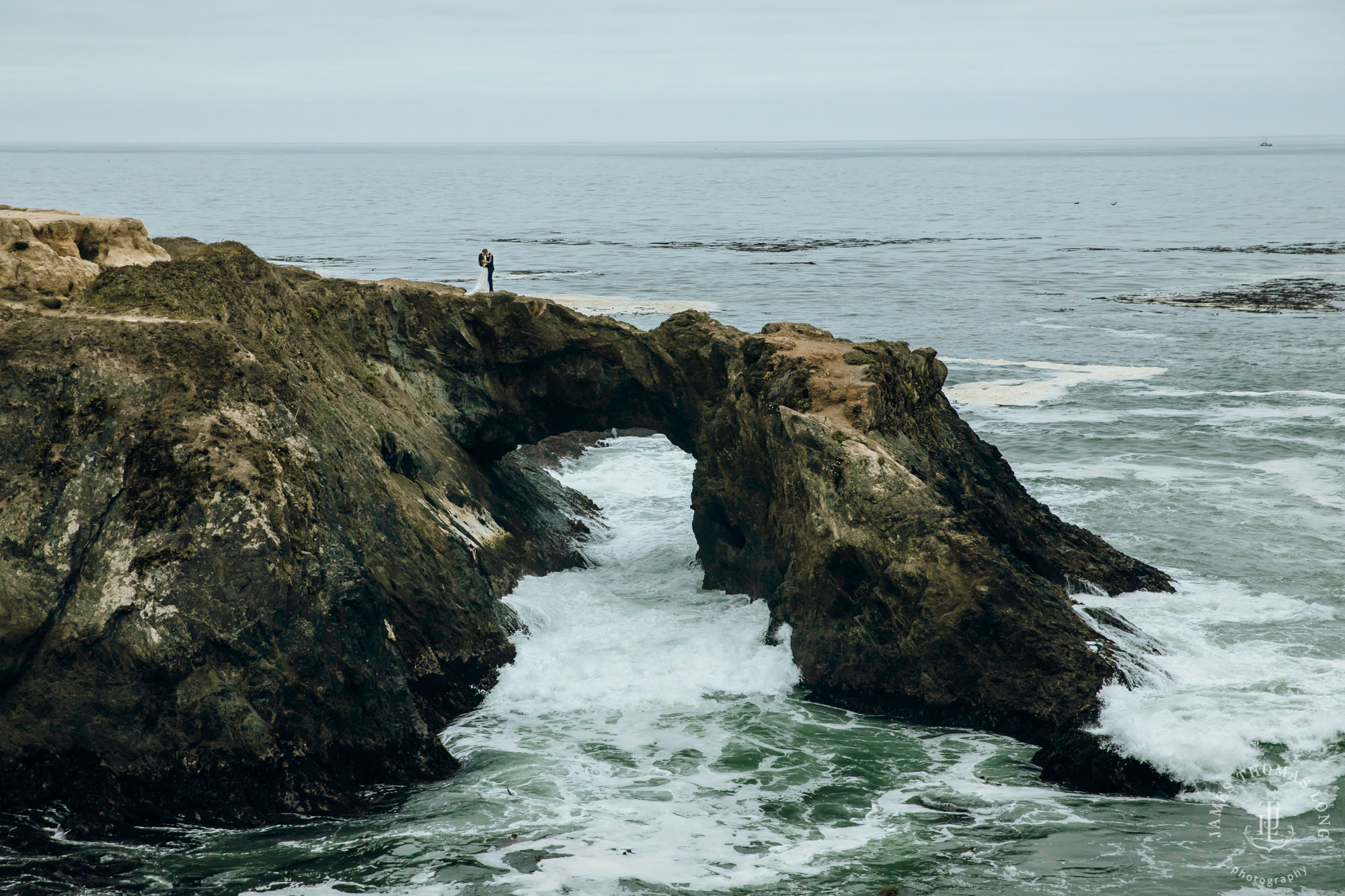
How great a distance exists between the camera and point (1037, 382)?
43.7m

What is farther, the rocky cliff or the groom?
the groom

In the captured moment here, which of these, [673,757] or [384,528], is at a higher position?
[384,528]

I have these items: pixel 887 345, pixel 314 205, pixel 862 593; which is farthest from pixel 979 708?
pixel 314 205

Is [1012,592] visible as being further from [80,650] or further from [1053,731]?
[80,650]

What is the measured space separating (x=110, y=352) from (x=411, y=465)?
254 inches

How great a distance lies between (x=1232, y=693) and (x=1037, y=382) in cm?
2716

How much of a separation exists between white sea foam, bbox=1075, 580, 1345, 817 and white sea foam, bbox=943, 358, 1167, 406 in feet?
62.5

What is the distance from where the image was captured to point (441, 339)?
24781 mm
